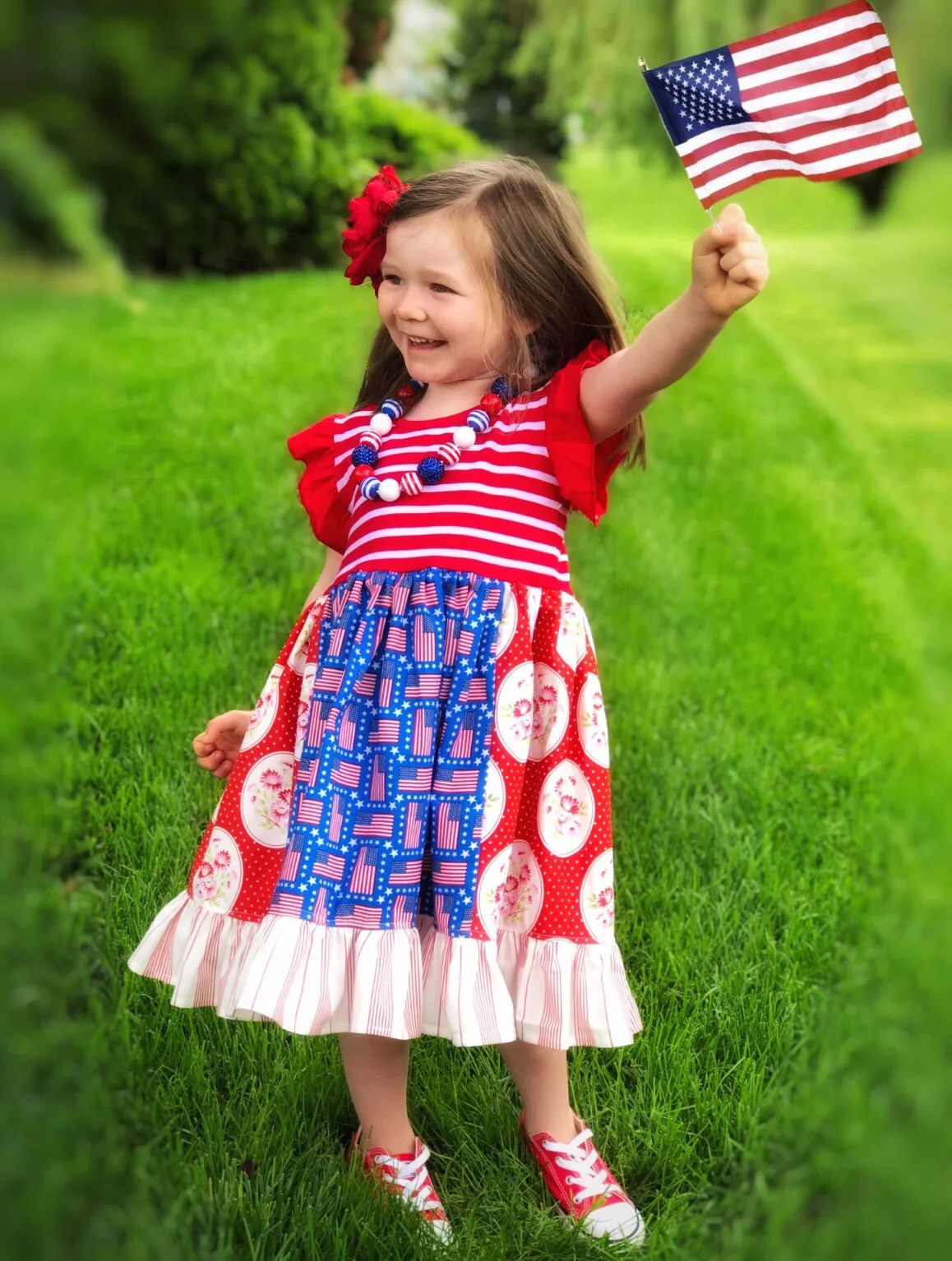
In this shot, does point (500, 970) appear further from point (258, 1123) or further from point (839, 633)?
point (839, 633)

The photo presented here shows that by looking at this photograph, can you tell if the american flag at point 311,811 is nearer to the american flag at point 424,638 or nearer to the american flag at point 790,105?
the american flag at point 424,638

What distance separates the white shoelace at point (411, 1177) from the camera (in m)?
1.64

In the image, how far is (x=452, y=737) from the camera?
1.61 m

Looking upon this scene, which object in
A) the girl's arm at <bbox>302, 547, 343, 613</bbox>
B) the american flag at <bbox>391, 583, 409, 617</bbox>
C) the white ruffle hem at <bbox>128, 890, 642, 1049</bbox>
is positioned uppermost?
the girl's arm at <bbox>302, 547, 343, 613</bbox>

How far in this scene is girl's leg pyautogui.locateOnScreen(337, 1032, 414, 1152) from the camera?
5.46ft

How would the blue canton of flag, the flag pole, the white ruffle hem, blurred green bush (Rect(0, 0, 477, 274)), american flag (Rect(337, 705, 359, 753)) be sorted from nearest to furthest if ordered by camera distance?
1. blurred green bush (Rect(0, 0, 477, 274))
2. the flag pole
3. the blue canton of flag
4. the white ruffle hem
5. american flag (Rect(337, 705, 359, 753))

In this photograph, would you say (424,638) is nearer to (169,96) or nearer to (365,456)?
(365,456)

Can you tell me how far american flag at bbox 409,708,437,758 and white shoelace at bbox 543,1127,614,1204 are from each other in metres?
0.58

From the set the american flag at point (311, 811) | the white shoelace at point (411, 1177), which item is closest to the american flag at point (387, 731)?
the american flag at point (311, 811)

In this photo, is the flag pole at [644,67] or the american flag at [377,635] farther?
the american flag at [377,635]

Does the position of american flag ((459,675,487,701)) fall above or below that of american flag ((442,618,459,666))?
below

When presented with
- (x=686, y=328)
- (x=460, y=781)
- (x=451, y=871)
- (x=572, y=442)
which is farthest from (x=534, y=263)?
(x=451, y=871)

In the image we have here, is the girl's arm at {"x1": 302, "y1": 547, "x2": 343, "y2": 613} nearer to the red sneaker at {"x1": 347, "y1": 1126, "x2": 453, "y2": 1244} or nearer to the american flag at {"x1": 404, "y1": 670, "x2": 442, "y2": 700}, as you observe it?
the american flag at {"x1": 404, "y1": 670, "x2": 442, "y2": 700}

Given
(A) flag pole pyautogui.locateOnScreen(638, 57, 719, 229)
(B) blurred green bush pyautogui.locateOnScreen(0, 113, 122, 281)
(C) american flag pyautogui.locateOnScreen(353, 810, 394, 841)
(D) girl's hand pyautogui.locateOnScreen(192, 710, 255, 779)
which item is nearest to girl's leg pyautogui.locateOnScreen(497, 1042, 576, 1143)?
(C) american flag pyautogui.locateOnScreen(353, 810, 394, 841)
